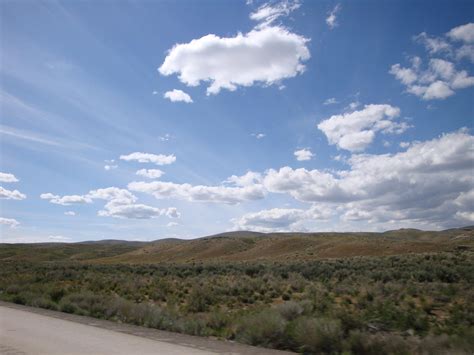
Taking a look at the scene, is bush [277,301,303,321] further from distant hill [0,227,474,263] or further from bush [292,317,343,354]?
distant hill [0,227,474,263]

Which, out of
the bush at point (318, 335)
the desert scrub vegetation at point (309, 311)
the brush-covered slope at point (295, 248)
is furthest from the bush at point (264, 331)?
the brush-covered slope at point (295, 248)

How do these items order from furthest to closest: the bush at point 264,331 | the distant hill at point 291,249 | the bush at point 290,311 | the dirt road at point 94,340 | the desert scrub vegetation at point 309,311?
the distant hill at point 291,249 → the bush at point 290,311 → the bush at point 264,331 → the desert scrub vegetation at point 309,311 → the dirt road at point 94,340

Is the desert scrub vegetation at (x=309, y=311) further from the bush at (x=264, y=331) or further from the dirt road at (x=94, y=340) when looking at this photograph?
the dirt road at (x=94, y=340)

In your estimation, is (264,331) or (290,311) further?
(290,311)

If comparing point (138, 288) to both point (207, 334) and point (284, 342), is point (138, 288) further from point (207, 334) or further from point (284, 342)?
point (284, 342)

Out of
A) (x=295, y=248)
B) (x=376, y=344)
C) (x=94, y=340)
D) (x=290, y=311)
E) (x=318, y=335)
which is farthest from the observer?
(x=295, y=248)

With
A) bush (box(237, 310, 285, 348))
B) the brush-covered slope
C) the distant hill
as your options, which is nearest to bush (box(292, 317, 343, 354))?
bush (box(237, 310, 285, 348))

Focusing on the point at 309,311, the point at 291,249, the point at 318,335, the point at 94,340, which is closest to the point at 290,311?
the point at 309,311

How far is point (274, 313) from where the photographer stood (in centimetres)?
1332

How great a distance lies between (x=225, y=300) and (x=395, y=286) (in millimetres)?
8576

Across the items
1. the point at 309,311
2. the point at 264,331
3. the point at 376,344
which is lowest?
the point at 376,344

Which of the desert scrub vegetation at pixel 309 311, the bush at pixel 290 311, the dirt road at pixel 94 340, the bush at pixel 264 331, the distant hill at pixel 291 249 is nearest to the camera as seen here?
the dirt road at pixel 94 340

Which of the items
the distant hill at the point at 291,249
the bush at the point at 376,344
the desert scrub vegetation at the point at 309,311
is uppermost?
the distant hill at the point at 291,249

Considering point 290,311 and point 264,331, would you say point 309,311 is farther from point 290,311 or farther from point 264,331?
point 264,331
